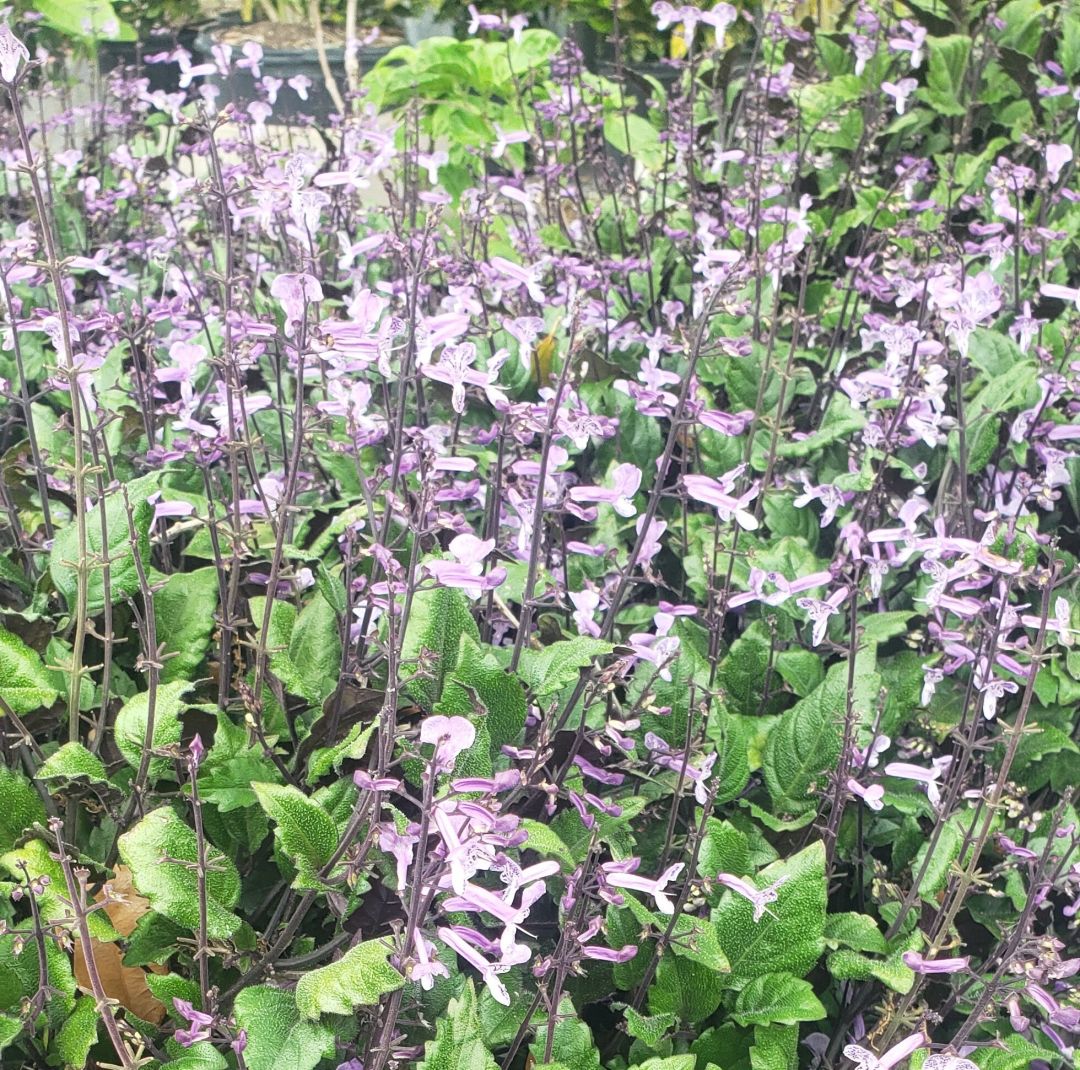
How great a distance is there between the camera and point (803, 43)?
4062mm

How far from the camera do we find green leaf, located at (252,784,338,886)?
127 centimetres

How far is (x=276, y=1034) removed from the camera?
4.10 feet

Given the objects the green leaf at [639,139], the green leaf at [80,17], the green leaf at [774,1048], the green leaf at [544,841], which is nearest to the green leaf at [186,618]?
the green leaf at [544,841]

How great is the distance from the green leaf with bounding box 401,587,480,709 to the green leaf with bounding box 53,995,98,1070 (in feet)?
1.50

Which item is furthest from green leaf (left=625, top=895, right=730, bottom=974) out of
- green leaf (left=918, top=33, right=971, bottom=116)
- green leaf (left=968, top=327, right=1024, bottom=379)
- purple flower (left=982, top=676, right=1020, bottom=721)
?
green leaf (left=918, top=33, right=971, bottom=116)

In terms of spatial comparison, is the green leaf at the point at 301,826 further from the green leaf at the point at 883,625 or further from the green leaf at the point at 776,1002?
the green leaf at the point at 883,625

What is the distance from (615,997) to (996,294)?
48.7 inches

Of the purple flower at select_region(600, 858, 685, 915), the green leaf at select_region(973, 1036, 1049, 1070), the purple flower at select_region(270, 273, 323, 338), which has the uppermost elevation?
the purple flower at select_region(270, 273, 323, 338)

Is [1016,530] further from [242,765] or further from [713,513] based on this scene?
[242,765]

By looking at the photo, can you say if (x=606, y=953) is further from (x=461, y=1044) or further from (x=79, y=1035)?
(x=79, y=1035)

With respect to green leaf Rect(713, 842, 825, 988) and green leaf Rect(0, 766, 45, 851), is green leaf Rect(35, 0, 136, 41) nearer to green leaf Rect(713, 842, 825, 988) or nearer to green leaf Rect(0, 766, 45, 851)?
green leaf Rect(0, 766, 45, 851)

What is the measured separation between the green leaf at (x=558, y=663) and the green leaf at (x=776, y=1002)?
396mm

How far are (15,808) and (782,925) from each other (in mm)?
864

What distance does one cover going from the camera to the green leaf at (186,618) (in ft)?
5.59
